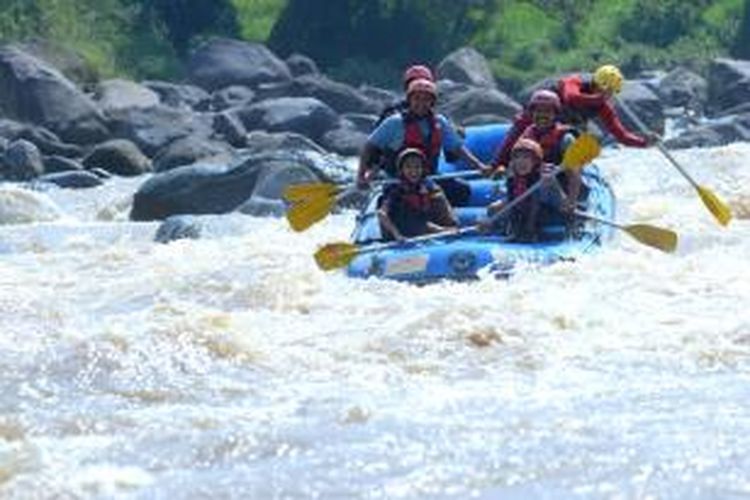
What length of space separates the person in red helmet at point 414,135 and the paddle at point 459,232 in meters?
0.85

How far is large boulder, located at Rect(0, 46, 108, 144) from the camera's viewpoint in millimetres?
27156

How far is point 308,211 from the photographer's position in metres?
13.7

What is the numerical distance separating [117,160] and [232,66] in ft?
38.2

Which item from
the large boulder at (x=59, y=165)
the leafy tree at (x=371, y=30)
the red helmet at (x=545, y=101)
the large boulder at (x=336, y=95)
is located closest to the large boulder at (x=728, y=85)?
the large boulder at (x=336, y=95)

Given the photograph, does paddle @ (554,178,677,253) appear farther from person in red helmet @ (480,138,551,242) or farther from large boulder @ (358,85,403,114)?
large boulder @ (358,85,403,114)

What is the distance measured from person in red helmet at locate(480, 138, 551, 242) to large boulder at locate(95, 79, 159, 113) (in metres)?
17.4

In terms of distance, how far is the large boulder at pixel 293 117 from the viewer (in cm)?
2814

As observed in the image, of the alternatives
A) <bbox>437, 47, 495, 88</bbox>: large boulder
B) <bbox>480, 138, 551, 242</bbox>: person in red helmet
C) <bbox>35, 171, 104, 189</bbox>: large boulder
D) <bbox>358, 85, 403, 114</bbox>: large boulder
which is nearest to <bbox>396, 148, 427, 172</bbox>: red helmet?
<bbox>480, 138, 551, 242</bbox>: person in red helmet

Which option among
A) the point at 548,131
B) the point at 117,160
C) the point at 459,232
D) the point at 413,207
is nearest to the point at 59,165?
the point at 117,160

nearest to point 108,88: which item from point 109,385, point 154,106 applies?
point 154,106

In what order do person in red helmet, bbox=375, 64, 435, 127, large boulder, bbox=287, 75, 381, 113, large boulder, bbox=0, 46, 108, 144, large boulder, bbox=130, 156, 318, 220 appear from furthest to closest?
large boulder, bbox=287, 75, 381, 113 < large boulder, bbox=0, 46, 108, 144 < large boulder, bbox=130, 156, 318, 220 < person in red helmet, bbox=375, 64, 435, 127

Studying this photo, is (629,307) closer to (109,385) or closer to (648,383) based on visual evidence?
(648,383)

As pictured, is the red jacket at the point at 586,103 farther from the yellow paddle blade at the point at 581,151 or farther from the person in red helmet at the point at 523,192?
the yellow paddle blade at the point at 581,151

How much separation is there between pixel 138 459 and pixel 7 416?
96 centimetres
